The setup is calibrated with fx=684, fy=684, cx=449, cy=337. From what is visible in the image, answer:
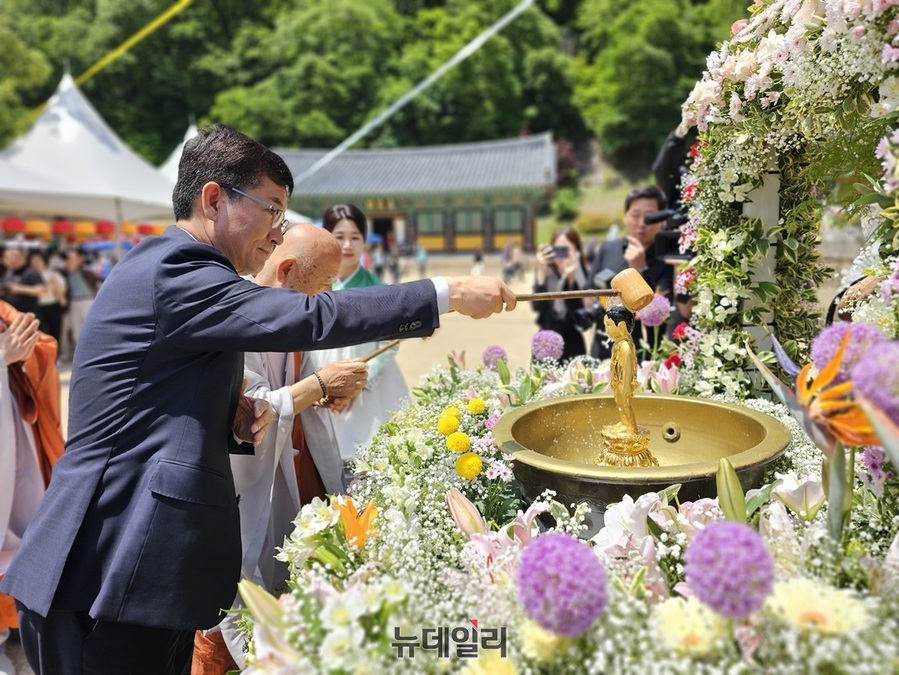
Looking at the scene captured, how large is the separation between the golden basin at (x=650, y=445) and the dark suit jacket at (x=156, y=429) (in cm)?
43

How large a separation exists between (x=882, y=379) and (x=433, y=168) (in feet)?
87.1

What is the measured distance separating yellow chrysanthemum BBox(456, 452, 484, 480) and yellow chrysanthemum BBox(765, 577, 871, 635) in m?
0.81

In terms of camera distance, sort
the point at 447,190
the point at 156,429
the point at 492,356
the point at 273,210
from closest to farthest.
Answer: the point at 156,429 → the point at 273,210 → the point at 492,356 → the point at 447,190

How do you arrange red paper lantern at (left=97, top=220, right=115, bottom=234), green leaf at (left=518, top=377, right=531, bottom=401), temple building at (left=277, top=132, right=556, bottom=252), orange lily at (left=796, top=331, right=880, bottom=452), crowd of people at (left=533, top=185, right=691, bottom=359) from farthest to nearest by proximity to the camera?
temple building at (left=277, top=132, right=556, bottom=252) < red paper lantern at (left=97, top=220, right=115, bottom=234) < crowd of people at (left=533, top=185, right=691, bottom=359) < green leaf at (left=518, top=377, right=531, bottom=401) < orange lily at (left=796, top=331, right=880, bottom=452)

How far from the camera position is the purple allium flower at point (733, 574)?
89cm

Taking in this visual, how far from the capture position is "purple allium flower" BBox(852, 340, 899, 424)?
0.91m

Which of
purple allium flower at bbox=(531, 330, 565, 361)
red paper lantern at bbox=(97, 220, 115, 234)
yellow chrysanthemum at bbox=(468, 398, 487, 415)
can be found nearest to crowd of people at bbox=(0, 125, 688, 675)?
yellow chrysanthemum at bbox=(468, 398, 487, 415)

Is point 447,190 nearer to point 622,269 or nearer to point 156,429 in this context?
point 622,269

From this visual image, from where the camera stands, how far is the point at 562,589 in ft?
3.11

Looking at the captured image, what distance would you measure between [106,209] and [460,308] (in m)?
12.0

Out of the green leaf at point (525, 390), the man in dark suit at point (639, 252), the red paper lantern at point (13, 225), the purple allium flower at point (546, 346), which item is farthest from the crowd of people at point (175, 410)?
the red paper lantern at point (13, 225)

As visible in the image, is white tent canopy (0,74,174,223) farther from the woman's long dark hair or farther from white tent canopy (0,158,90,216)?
the woman's long dark hair

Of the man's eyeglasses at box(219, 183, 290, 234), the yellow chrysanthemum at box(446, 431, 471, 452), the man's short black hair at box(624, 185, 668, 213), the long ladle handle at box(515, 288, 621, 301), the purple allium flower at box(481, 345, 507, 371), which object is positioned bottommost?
the purple allium flower at box(481, 345, 507, 371)

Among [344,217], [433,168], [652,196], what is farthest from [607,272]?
[433,168]
